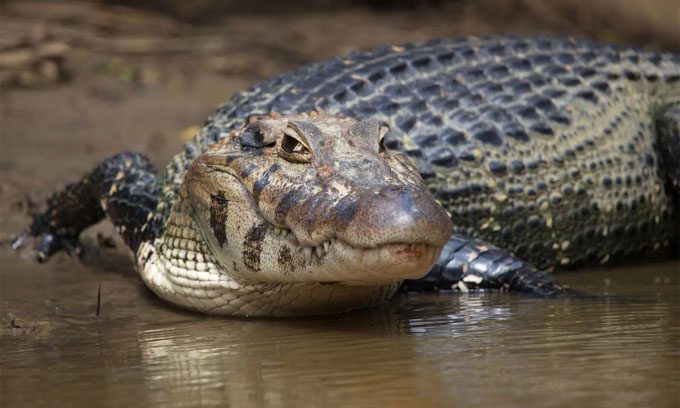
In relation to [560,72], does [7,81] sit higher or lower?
higher

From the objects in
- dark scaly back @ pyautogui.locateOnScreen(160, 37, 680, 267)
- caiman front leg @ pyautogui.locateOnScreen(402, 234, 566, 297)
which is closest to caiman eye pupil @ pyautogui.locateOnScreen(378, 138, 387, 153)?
caiman front leg @ pyautogui.locateOnScreen(402, 234, 566, 297)

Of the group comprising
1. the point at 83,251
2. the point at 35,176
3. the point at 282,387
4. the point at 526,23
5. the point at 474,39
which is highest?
the point at 526,23

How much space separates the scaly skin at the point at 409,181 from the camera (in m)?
3.72

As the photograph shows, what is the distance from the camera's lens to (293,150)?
396cm

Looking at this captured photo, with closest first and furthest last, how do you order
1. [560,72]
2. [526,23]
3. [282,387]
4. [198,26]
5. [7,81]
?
[282,387] → [560,72] → [7,81] → [198,26] → [526,23]

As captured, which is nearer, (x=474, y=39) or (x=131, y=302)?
(x=131, y=302)

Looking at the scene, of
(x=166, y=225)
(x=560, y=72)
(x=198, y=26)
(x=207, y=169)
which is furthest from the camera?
(x=198, y=26)

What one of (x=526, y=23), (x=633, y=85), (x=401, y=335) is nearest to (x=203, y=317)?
(x=401, y=335)

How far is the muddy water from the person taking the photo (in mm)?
3035

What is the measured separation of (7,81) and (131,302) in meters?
4.74

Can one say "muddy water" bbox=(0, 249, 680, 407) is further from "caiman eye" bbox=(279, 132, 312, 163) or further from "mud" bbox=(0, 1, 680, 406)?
"caiman eye" bbox=(279, 132, 312, 163)

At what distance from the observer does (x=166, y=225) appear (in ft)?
15.1

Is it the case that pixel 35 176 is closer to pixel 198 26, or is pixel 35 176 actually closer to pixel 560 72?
pixel 560 72

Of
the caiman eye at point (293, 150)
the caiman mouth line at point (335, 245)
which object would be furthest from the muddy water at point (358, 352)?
the caiman eye at point (293, 150)
